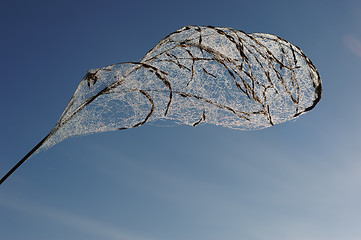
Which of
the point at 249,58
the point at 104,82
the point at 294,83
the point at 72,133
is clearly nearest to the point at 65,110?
the point at 72,133

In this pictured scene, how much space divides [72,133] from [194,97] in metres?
1.11

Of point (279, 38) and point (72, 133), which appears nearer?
point (72, 133)

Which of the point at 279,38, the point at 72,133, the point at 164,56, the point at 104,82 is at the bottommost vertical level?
the point at 72,133

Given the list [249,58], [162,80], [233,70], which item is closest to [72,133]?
[162,80]

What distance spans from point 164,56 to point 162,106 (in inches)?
19.0

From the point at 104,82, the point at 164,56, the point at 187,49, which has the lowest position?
the point at 104,82

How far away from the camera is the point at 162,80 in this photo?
2807 mm

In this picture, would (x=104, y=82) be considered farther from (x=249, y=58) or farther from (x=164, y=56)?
(x=249, y=58)

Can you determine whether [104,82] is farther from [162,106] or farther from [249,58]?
[249,58]

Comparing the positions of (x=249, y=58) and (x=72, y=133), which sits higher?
(x=249, y=58)

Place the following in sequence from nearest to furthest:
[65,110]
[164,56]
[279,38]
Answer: [65,110] < [164,56] < [279,38]

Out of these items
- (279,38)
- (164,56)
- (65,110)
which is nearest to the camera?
(65,110)

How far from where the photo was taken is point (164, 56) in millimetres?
2777

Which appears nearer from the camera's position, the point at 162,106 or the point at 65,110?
the point at 65,110
